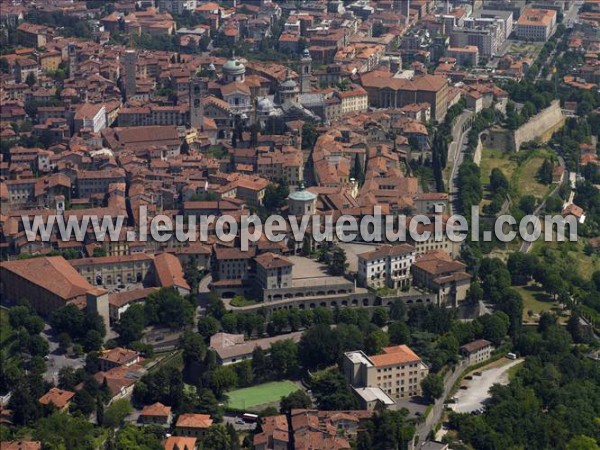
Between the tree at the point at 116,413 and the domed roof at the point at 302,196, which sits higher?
the domed roof at the point at 302,196

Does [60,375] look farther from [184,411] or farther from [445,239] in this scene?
[445,239]

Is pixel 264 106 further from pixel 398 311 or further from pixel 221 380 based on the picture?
pixel 221 380

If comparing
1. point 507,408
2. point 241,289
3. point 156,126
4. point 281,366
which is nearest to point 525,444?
point 507,408

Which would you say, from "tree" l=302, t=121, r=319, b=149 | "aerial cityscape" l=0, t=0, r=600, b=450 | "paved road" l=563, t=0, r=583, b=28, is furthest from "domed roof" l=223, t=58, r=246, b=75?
"paved road" l=563, t=0, r=583, b=28

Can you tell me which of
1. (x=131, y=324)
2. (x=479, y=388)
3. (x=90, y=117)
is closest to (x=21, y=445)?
(x=131, y=324)

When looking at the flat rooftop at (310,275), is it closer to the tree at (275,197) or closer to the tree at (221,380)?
the tree at (275,197)

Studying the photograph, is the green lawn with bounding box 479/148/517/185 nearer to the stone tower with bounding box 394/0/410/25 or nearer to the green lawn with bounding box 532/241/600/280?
the green lawn with bounding box 532/241/600/280

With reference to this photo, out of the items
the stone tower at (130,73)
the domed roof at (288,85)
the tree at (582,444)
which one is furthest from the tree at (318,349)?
the stone tower at (130,73)
